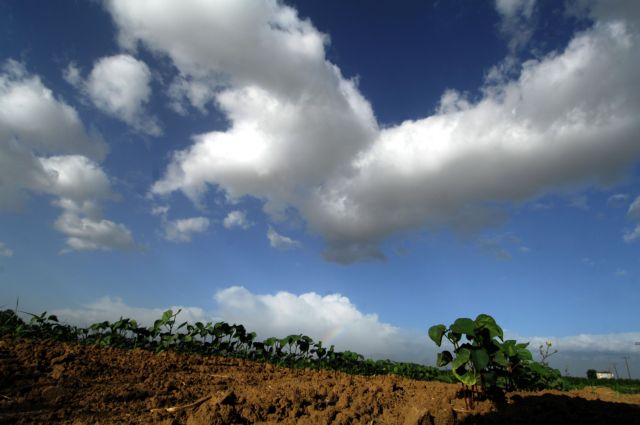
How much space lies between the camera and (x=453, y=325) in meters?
5.69

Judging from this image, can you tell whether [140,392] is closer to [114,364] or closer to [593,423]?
[114,364]

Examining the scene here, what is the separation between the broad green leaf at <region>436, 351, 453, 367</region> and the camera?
5969mm

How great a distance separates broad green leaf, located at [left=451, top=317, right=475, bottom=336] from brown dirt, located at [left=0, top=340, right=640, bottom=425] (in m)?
0.98

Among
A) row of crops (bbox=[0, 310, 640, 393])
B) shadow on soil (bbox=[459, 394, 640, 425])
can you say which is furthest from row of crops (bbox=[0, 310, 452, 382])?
shadow on soil (bbox=[459, 394, 640, 425])

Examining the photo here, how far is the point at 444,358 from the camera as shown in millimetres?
5988

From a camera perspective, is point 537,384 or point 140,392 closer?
point 140,392

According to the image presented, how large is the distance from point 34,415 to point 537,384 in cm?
1117

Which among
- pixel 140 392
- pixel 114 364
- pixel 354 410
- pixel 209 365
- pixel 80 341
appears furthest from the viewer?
pixel 80 341

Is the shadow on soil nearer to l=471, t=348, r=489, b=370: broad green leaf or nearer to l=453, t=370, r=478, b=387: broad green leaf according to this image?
l=453, t=370, r=478, b=387: broad green leaf

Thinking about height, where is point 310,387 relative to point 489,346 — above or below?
below

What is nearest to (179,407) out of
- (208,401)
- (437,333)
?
(208,401)

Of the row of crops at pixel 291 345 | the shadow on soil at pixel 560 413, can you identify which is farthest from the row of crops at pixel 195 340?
the shadow on soil at pixel 560 413

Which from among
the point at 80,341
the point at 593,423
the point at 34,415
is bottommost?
the point at 34,415

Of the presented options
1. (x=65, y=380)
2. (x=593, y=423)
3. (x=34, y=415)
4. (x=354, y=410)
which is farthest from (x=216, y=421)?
Result: (x=593, y=423)
